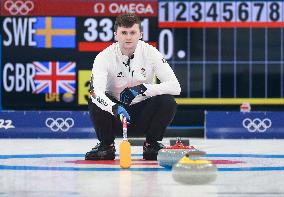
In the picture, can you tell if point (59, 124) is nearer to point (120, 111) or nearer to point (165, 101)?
point (165, 101)

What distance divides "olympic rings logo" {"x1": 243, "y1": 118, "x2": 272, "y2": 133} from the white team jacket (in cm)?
413

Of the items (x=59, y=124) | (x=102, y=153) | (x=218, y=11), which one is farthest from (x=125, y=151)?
(x=218, y=11)

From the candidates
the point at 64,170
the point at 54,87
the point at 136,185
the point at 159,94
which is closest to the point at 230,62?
the point at 54,87

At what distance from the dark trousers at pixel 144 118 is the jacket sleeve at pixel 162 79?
0.23 ft

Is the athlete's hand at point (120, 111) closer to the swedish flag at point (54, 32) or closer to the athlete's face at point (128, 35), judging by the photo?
the athlete's face at point (128, 35)

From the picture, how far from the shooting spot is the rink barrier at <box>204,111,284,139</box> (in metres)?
9.72

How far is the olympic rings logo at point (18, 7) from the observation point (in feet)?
33.5

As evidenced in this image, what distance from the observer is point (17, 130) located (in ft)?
31.9

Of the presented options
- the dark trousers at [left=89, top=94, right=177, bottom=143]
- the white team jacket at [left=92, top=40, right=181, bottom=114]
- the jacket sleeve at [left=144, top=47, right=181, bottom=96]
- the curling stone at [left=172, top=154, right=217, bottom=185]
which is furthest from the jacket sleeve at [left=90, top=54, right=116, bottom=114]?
the curling stone at [left=172, top=154, right=217, bottom=185]

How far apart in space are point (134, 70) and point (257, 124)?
4.30m

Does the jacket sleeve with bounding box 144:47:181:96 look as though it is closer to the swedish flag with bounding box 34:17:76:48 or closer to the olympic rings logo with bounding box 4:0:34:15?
the swedish flag with bounding box 34:17:76:48

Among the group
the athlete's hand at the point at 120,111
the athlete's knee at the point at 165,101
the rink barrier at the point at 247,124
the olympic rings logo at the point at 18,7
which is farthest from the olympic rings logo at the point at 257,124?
the athlete's hand at the point at 120,111

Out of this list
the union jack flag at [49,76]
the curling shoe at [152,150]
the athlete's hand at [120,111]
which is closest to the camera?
the athlete's hand at [120,111]

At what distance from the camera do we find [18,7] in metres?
10.2
